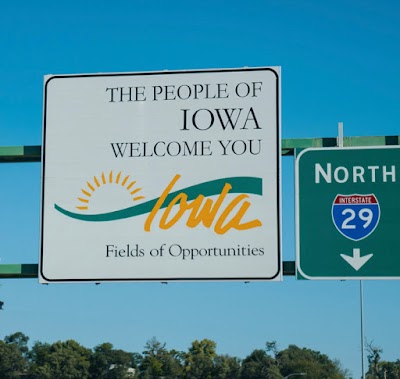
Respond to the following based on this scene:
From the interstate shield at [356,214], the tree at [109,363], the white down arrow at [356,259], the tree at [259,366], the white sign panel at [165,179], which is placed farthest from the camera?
the tree at [109,363]

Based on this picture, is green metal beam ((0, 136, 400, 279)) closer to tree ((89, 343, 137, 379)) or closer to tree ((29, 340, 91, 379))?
tree ((29, 340, 91, 379))

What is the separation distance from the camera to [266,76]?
45.4 ft

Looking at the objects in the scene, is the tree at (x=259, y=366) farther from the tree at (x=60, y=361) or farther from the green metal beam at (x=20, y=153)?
the green metal beam at (x=20, y=153)

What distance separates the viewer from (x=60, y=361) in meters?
167

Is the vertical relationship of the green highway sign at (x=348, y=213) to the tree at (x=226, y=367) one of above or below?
above

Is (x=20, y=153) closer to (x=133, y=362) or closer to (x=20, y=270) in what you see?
(x=20, y=270)

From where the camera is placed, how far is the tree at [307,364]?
5394 inches

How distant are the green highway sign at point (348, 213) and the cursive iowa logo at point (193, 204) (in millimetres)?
607

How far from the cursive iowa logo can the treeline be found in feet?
461

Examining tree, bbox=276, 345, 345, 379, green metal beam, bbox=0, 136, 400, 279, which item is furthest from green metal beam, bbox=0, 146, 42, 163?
tree, bbox=276, 345, 345, 379

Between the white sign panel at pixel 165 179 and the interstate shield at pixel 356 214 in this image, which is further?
the white sign panel at pixel 165 179

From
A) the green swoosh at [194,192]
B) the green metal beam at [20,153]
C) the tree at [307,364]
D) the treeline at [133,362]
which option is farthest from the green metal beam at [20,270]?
the treeline at [133,362]

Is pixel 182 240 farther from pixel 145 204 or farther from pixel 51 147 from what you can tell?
pixel 51 147

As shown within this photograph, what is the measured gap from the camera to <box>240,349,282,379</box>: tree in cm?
15625
